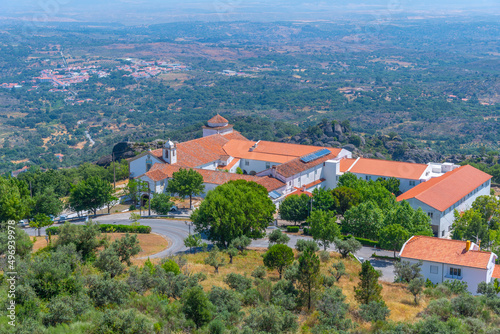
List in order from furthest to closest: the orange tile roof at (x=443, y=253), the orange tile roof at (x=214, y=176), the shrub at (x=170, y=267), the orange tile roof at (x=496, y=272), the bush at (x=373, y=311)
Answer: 1. the orange tile roof at (x=214, y=176)
2. the orange tile roof at (x=496, y=272)
3. the orange tile roof at (x=443, y=253)
4. the shrub at (x=170, y=267)
5. the bush at (x=373, y=311)

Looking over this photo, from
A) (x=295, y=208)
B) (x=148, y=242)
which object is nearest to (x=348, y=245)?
(x=295, y=208)

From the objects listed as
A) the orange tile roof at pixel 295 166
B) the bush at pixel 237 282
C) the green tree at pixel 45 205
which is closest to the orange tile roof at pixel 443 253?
the bush at pixel 237 282

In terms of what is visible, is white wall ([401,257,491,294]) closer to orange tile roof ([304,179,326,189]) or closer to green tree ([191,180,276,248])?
green tree ([191,180,276,248])

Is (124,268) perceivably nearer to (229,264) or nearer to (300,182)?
(229,264)

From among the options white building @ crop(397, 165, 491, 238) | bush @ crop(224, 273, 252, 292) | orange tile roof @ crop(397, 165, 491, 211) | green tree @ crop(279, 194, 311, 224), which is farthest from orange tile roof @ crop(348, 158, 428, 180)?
bush @ crop(224, 273, 252, 292)

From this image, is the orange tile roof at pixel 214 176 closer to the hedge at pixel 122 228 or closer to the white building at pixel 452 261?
the hedge at pixel 122 228
